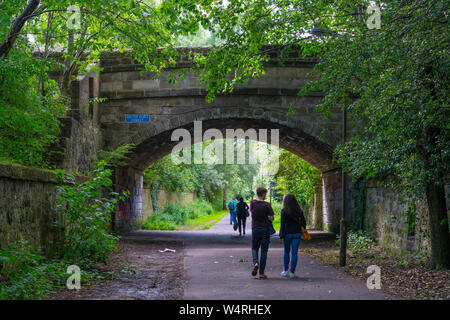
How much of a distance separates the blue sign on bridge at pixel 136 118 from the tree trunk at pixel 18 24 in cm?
636

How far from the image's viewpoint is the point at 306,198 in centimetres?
2309

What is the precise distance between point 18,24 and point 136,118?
6869mm

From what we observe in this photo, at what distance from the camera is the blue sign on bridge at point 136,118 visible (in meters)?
15.7

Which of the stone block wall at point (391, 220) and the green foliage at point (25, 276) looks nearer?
the green foliage at point (25, 276)

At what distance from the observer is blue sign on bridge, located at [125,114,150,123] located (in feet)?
51.4

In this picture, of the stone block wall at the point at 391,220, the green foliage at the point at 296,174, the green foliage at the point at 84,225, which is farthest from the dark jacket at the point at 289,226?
Result: the green foliage at the point at 296,174

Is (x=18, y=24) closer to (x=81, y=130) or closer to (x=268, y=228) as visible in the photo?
(x=81, y=130)

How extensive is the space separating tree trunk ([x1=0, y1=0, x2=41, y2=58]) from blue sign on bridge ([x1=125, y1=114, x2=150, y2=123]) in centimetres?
636

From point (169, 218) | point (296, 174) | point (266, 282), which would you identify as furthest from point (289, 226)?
point (169, 218)

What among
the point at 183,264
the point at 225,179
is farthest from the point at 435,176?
the point at 225,179

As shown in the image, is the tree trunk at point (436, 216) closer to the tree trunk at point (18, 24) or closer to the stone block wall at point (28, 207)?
the stone block wall at point (28, 207)

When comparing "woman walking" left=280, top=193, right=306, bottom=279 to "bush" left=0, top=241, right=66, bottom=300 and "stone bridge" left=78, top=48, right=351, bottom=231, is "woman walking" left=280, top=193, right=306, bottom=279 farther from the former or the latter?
"stone bridge" left=78, top=48, right=351, bottom=231

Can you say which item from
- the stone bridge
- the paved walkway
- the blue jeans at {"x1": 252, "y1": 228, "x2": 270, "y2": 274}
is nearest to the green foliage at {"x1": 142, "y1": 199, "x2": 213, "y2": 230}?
the stone bridge

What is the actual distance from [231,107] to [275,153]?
9.45 meters
